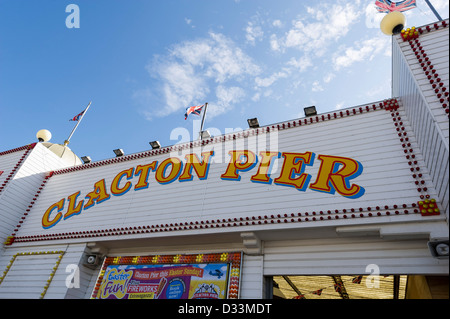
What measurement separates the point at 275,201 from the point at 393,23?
5.84m

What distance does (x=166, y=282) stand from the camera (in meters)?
8.34

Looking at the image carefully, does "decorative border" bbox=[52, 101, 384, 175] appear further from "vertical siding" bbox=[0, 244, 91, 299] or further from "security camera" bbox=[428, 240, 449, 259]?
"security camera" bbox=[428, 240, 449, 259]

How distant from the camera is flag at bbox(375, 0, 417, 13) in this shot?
8195mm

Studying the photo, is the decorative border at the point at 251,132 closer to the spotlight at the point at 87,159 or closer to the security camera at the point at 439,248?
the spotlight at the point at 87,159

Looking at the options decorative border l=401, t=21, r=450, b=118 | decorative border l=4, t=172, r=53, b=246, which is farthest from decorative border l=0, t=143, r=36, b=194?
decorative border l=401, t=21, r=450, b=118

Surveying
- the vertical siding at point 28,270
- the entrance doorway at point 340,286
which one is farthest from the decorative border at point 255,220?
the entrance doorway at point 340,286

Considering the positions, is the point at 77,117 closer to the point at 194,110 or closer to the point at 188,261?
the point at 194,110

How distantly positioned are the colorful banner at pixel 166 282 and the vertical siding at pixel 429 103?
5401mm

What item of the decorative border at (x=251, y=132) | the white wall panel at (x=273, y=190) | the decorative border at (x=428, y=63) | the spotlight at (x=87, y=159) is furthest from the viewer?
the spotlight at (x=87, y=159)

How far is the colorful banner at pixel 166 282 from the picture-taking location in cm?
776

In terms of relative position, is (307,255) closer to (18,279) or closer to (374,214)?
(374,214)

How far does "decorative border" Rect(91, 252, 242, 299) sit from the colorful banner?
0.40ft

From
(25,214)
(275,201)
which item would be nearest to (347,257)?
(275,201)
